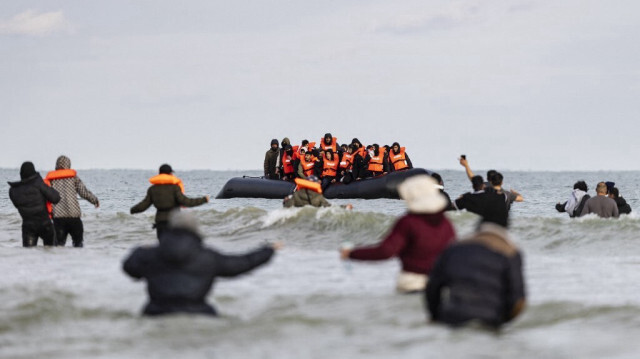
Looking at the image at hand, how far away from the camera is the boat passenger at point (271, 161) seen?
28841 millimetres

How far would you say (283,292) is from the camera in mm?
10234

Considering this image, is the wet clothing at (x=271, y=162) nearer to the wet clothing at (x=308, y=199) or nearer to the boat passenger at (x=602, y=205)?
the wet clothing at (x=308, y=199)

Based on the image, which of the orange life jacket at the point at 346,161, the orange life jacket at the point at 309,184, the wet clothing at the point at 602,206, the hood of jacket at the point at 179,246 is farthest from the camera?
the orange life jacket at the point at 346,161

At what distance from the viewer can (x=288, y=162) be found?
97.0 feet

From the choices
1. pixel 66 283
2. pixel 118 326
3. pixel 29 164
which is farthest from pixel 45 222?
pixel 118 326

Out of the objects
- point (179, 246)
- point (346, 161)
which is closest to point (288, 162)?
point (346, 161)

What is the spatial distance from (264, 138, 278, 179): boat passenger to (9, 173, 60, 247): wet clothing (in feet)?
46.0

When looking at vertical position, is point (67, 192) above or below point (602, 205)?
above

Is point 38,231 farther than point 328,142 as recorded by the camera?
No

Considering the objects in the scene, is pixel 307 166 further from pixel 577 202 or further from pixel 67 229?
pixel 67 229

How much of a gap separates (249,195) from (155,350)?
86.9 ft

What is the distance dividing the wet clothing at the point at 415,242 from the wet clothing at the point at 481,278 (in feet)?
2.48

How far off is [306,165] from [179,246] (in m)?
21.1

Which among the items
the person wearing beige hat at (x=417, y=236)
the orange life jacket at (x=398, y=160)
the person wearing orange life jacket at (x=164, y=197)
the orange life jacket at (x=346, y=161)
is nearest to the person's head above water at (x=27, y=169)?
the person wearing orange life jacket at (x=164, y=197)
